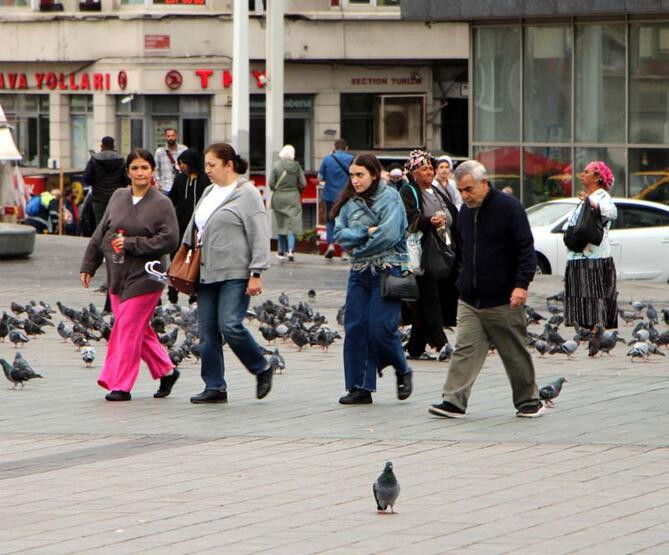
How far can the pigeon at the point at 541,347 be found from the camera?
1478cm

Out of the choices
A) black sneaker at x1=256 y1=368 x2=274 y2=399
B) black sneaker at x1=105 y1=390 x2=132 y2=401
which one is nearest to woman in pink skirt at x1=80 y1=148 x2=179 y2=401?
black sneaker at x1=105 y1=390 x2=132 y2=401

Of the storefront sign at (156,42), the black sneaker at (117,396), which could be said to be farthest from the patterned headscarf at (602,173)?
the storefront sign at (156,42)

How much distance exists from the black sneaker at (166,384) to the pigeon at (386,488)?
4463mm

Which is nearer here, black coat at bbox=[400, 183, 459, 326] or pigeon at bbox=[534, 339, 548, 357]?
black coat at bbox=[400, 183, 459, 326]

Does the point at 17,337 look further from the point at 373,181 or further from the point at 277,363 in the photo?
the point at 373,181

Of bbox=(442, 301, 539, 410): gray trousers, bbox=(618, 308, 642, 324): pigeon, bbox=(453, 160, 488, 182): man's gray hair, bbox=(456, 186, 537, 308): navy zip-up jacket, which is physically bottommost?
bbox=(618, 308, 642, 324): pigeon

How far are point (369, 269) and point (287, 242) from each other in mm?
14224

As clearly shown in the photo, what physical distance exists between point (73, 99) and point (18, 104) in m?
1.91

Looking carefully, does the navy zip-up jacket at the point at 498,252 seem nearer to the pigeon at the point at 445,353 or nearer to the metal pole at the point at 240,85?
the pigeon at the point at 445,353

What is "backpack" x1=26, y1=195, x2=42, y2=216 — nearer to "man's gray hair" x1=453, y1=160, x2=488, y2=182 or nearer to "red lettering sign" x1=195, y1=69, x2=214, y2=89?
"red lettering sign" x1=195, y1=69, x2=214, y2=89

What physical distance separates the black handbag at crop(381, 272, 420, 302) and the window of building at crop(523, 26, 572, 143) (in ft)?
59.5

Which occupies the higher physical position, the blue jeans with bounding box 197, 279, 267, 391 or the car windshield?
the car windshield

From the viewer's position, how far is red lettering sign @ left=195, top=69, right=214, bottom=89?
41.4 metres

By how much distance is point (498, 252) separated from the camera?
10.6 m
